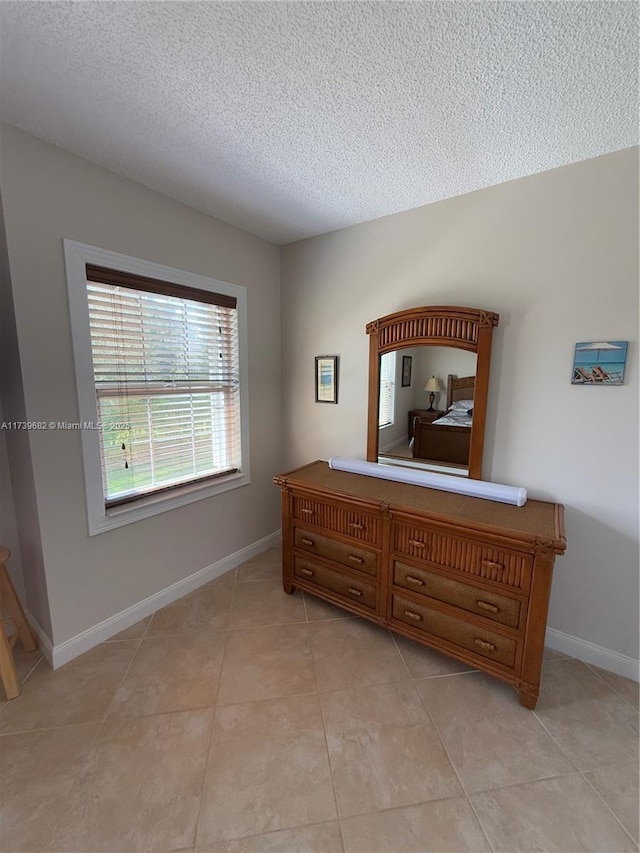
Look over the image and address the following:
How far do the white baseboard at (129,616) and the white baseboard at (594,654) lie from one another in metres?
2.07

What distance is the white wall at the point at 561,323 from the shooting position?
5.29 ft

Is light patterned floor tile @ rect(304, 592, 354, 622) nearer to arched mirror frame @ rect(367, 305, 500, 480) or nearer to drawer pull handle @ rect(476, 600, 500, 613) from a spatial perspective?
drawer pull handle @ rect(476, 600, 500, 613)

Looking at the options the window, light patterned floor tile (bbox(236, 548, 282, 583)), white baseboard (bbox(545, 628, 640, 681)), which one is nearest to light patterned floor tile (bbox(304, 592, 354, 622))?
light patterned floor tile (bbox(236, 548, 282, 583))

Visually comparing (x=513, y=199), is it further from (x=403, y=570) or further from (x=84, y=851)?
(x=84, y=851)

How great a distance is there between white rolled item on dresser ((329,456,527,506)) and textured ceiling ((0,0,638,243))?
5.30ft

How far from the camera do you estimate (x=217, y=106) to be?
51.4 inches

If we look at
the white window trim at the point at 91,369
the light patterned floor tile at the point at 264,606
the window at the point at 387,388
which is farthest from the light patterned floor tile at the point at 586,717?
the white window trim at the point at 91,369

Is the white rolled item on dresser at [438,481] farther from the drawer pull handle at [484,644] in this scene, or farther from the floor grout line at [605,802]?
the floor grout line at [605,802]

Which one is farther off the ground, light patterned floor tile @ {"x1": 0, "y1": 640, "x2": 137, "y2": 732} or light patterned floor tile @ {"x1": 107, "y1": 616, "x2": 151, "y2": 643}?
light patterned floor tile @ {"x1": 107, "y1": 616, "x2": 151, "y2": 643}

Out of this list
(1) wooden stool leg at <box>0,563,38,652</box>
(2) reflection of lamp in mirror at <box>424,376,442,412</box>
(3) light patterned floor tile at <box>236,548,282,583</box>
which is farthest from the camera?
(3) light patterned floor tile at <box>236,548,282,583</box>

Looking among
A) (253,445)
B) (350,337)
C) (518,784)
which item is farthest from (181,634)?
(350,337)

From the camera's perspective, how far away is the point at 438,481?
1992mm

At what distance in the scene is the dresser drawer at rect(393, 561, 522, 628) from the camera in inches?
61.0

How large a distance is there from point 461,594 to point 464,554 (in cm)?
21
